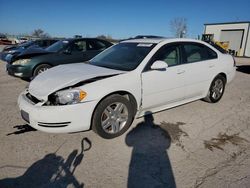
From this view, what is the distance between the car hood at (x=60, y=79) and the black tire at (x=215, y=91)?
262cm

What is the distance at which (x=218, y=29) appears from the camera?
113 feet

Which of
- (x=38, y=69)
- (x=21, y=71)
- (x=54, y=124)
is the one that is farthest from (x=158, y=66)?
(x=21, y=71)

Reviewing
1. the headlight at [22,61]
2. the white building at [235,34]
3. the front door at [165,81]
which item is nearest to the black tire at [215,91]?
the front door at [165,81]

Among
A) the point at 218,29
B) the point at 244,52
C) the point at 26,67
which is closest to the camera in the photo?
the point at 26,67

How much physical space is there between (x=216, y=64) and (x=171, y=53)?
1.43m

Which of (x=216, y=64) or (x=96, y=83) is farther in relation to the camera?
(x=216, y=64)

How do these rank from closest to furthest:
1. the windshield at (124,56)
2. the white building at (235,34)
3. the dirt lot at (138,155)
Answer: the dirt lot at (138,155) < the windshield at (124,56) < the white building at (235,34)

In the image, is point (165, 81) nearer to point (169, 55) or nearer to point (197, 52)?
point (169, 55)

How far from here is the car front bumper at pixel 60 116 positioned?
284cm

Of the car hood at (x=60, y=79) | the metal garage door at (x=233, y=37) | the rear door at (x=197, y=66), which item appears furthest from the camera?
the metal garage door at (x=233, y=37)

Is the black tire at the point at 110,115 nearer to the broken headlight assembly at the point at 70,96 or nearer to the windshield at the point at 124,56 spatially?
the broken headlight assembly at the point at 70,96

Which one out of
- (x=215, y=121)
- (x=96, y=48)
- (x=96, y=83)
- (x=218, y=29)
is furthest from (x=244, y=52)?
(x=96, y=83)

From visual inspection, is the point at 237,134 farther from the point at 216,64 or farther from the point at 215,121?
the point at 216,64

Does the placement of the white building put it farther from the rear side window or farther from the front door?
the front door
